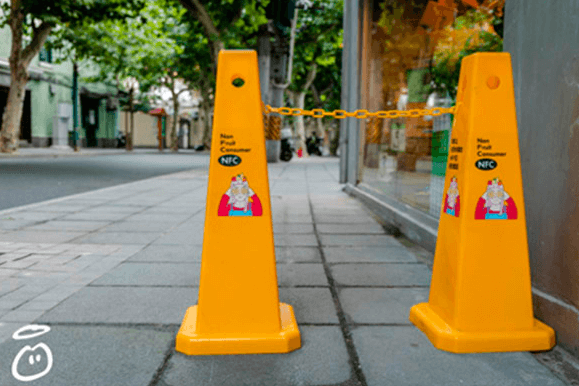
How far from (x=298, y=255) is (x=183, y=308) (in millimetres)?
1449

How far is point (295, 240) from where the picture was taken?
15.5ft

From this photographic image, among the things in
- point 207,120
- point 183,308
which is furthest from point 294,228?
point 207,120

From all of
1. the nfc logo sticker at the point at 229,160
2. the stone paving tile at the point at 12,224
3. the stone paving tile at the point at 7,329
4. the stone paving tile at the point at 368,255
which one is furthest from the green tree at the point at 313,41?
the stone paving tile at the point at 7,329

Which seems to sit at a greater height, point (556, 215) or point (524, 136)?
point (524, 136)

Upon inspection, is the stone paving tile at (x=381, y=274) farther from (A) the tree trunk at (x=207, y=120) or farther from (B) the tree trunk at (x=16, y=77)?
(A) the tree trunk at (x=207, y=120)

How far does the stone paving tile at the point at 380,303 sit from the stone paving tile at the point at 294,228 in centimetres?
201

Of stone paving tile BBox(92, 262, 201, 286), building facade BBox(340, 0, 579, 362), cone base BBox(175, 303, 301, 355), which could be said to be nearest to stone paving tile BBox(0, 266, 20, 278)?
stone paving tile BBox(92, 262, 201, 286)

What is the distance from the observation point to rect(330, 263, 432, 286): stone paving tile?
10.9ft

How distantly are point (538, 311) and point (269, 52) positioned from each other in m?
15.8

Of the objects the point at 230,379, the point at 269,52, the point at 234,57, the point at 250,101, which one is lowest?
the point at 230,379

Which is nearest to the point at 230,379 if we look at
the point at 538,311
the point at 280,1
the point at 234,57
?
the point at 234,57

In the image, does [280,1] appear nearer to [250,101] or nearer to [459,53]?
[459,53]

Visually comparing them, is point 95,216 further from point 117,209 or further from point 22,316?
point 22,316

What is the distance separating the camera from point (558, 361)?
2.20m
